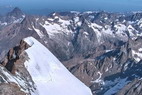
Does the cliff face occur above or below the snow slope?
above

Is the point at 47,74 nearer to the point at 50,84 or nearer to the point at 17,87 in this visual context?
the point at 50,84

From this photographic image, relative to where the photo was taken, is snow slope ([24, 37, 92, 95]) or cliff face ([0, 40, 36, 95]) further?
snow slope ([24, 37, 92, 95])

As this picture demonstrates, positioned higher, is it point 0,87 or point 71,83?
point 0,87

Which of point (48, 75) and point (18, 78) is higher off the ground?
point (18, 78)

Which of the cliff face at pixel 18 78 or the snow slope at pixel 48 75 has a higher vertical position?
the cliff face at pixel 18 78

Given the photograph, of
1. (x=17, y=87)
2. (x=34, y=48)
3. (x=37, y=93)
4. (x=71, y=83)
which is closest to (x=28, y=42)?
(x=34, y=48)

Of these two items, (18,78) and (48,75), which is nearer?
(18,78)

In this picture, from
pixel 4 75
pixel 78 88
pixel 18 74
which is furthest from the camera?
pixel 78 88

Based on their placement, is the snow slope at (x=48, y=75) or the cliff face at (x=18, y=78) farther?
the snow slope at (x=48, y=75)
